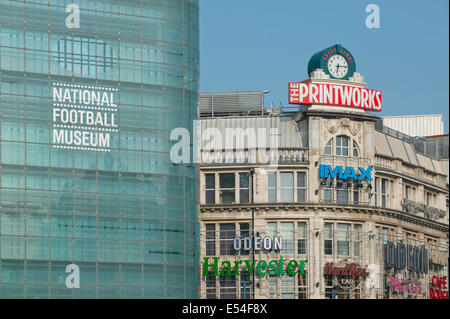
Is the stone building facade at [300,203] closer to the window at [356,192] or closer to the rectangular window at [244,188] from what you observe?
the rectangular window at [244,188]

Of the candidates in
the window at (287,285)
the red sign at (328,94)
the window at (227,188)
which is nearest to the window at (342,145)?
the red sign at (328,94)

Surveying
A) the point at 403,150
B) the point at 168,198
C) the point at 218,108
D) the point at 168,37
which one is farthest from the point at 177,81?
the point at 403,150

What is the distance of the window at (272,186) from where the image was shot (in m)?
117


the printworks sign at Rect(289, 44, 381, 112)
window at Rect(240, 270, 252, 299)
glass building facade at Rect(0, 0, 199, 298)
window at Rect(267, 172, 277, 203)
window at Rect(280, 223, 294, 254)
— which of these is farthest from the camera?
the printworks sign at Rect(289, 44, 381, 112)

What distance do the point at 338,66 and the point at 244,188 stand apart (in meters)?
16.8

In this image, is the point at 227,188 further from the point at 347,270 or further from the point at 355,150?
the point at 347,270

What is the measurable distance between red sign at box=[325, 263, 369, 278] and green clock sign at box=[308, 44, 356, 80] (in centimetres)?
2008

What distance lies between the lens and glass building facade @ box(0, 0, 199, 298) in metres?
96.2

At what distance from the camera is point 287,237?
11625 cm

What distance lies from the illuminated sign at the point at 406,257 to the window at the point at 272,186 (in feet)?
45.0

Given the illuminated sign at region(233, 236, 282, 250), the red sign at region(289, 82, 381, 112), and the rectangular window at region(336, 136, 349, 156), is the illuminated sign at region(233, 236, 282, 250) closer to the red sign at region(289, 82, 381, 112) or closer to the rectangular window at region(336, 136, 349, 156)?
the rectangular window at region(336, 136, 349, 156)

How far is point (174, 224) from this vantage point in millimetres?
102375

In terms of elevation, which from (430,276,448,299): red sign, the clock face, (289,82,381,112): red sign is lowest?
(430,276,448,299): red sign

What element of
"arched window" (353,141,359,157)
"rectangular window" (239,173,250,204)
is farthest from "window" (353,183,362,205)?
"rectangular window" (239,173,250,204)
